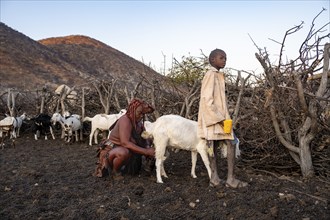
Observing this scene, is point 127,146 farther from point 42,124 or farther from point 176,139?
point 42,124

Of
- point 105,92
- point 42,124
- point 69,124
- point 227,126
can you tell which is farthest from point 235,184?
point 42,124

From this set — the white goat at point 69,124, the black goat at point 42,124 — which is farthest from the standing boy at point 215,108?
the black goat at point 42,124

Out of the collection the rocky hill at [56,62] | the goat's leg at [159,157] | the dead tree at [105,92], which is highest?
the rocky hill at [56,62]

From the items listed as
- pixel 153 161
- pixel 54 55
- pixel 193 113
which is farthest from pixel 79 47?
pixel 153 161

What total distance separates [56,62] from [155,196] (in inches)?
1195

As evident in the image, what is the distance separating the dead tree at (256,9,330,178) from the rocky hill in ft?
49.6

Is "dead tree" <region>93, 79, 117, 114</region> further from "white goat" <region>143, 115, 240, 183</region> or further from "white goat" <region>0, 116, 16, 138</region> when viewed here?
"white goat" <region>143, 115, 240, 183</region>

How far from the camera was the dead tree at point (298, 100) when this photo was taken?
5332 millimetres

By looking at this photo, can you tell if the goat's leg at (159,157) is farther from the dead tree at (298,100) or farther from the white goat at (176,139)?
the dead tree at (298,100)

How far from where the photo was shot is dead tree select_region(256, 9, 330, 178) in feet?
17.5

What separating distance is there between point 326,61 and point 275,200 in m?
2.13

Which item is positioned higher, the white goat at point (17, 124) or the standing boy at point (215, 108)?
the standing boy at point (215, 108)

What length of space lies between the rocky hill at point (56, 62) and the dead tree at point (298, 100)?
1512 centimetres

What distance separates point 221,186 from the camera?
504cm
